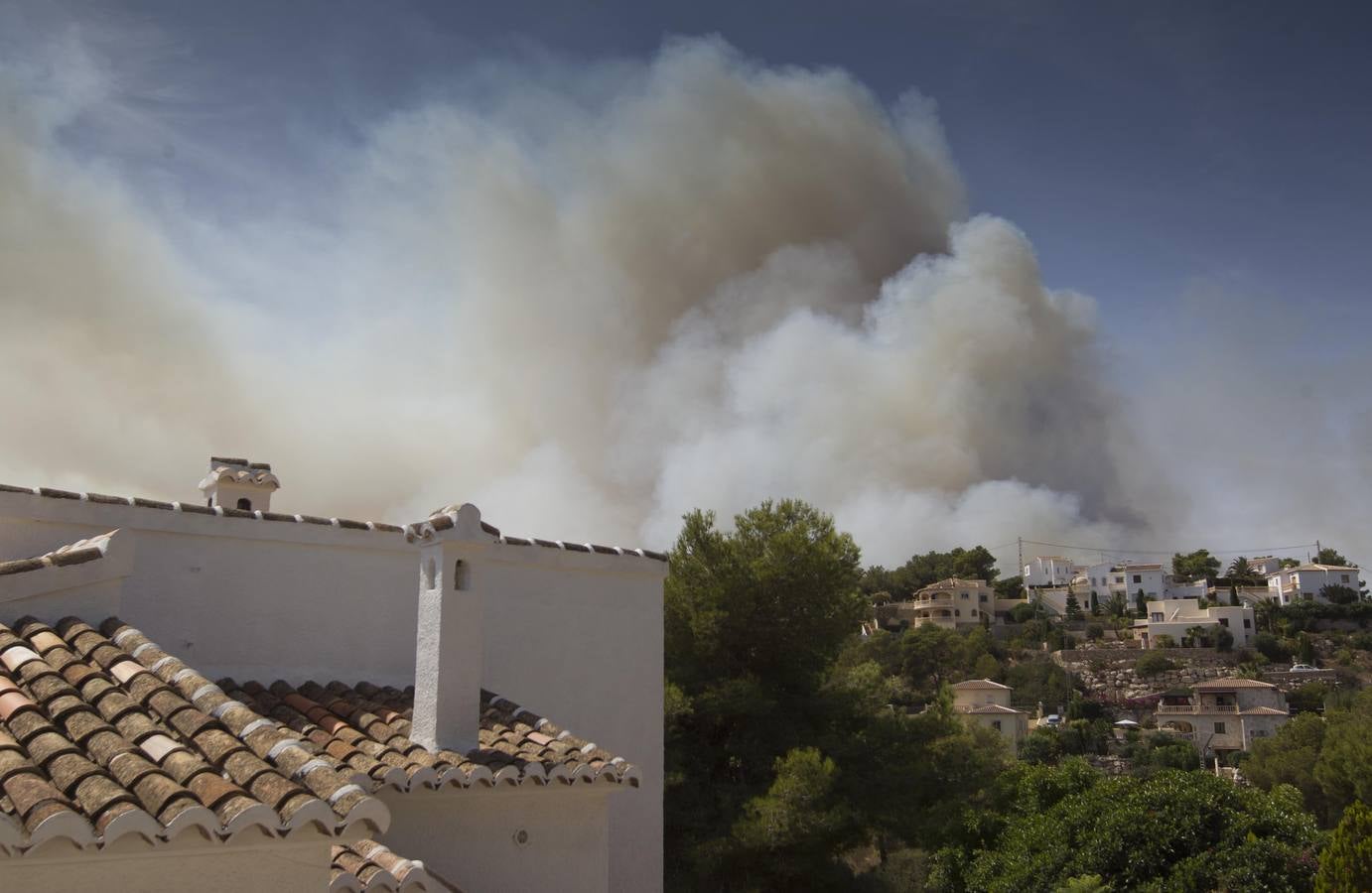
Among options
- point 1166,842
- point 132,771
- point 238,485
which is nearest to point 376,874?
point 132,771

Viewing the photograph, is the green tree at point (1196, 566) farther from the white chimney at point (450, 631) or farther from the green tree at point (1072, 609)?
the white chimney at point (450, 631)

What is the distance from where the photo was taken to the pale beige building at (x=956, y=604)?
3356 inches

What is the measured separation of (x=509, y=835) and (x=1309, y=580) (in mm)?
95997

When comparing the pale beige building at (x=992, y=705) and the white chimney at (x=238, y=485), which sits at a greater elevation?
the white chimney at (x=238, y=485)

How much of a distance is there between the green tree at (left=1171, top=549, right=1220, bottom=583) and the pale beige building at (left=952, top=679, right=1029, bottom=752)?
158 ft

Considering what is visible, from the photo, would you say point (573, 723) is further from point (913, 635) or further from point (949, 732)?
point (913, 635)

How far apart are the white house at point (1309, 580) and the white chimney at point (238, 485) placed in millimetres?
91437

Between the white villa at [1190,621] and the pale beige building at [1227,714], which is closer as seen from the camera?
the pale beige building at [1227,714]

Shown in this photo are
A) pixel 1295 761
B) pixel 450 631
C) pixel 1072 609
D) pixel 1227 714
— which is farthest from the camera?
pixel 1072 609

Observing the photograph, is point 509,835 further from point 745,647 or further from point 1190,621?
point 1190,621

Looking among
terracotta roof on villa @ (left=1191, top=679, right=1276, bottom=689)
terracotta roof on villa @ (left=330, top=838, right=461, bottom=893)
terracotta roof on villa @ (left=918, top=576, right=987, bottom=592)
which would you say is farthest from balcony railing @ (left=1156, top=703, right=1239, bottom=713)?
terracotta roof on villa @ (left=330, top=838, right=461, bottom=893)

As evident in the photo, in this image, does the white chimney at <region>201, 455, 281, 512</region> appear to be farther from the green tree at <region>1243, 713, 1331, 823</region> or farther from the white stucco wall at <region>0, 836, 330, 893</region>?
the green tree at <region>1243, 713, 1331, 823</region>

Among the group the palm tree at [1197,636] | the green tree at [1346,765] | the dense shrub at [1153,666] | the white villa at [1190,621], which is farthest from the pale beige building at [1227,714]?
the green tree at [1346,765]

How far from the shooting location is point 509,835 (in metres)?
6.61
